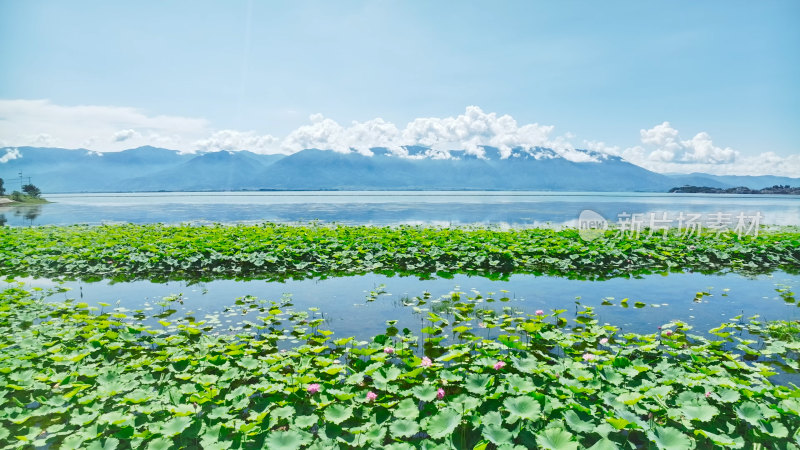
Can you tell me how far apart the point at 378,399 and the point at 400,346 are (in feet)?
5.76

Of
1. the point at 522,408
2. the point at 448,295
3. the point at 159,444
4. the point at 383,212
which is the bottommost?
the point at 383,212

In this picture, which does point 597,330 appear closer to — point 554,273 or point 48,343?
point 554,273

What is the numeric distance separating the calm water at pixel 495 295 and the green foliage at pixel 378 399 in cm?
202

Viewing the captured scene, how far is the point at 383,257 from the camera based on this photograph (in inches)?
543

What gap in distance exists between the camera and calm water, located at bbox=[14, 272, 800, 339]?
8.45 metres

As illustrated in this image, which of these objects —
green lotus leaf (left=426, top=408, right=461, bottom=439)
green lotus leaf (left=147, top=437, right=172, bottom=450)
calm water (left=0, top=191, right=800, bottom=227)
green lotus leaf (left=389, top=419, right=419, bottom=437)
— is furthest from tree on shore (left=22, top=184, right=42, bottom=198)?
green lotus leaf (left=426, top=408, right=461, bottom=439)

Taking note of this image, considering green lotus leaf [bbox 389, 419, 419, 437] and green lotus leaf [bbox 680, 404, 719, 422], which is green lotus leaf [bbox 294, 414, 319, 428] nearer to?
green lotus leaf [bbox 389, 419, 419, 437]

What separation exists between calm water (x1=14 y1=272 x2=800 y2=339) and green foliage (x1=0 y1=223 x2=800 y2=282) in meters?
0.93

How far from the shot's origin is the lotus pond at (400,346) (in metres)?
3.96

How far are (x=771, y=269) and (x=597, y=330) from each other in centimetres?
1104

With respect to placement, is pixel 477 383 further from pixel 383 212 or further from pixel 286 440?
pixel 383 212

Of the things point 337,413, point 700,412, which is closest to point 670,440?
point 700,412

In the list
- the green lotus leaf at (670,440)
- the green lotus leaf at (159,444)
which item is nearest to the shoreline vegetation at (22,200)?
the green lotus leaf at (159,444)

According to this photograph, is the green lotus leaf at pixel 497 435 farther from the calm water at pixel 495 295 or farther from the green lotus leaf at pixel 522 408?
the calm water at pixel 495 295
